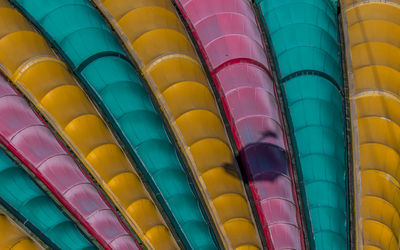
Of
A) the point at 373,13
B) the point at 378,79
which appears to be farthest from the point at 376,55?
the point at 373,13

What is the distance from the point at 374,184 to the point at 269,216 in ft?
18.8

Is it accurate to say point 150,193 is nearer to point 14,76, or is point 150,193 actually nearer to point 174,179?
point 174,179

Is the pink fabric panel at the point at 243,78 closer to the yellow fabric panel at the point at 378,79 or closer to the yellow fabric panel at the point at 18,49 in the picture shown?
the yellow fabric panel at the point at 378,79

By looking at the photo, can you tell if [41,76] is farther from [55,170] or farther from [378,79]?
[378,79]

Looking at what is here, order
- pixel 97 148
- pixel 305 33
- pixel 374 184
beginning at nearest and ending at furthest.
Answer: pixel 97 148
pixel 374 184
pixel 305 33

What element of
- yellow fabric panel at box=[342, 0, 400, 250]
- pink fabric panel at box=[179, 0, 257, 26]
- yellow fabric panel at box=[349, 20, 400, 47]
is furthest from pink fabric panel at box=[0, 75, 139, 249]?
yellow fabric panel at box=[349, 20, 400, 47]

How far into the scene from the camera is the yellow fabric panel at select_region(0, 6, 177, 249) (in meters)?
29.0

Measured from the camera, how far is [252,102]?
3256 centimetres

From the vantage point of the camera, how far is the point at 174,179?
2980 centimetres

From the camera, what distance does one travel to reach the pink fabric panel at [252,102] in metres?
30.4

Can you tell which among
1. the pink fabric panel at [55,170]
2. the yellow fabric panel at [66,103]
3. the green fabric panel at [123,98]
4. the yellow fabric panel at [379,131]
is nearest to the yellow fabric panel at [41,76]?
the yellow fabric panel at [66,103]

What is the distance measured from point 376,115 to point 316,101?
3.33 m

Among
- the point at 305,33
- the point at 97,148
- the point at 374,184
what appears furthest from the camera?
the point at 305,33

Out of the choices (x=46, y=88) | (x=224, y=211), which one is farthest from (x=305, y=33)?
(x=46, y=88)
